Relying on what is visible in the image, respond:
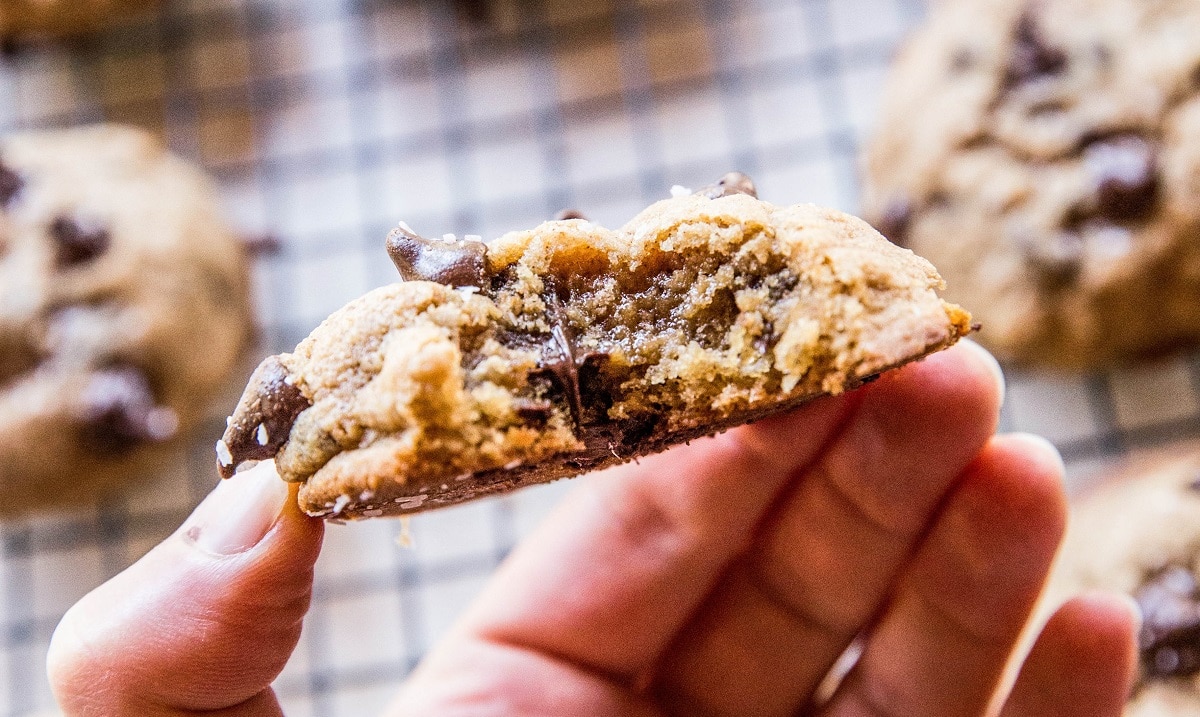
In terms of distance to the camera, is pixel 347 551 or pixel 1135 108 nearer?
pixel 1135 108

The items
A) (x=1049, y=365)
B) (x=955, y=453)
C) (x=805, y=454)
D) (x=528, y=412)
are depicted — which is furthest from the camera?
(x=1049, y=365)

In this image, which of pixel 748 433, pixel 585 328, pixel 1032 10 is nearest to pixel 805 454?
pixel 748 433

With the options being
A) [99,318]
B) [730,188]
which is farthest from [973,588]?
[99,318]

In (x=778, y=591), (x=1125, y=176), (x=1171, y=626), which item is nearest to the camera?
(x=778, y=591)

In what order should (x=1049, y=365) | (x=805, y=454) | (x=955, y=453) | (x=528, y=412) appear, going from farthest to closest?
(x=1049, y=365) < (x=805, y=454) < (x=955, y=453) < (x=528, y=412)

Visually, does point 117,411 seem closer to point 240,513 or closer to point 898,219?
point 240,513

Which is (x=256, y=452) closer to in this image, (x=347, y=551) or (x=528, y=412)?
(x=528, y=412)

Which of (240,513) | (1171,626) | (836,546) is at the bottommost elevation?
(1171,626)
